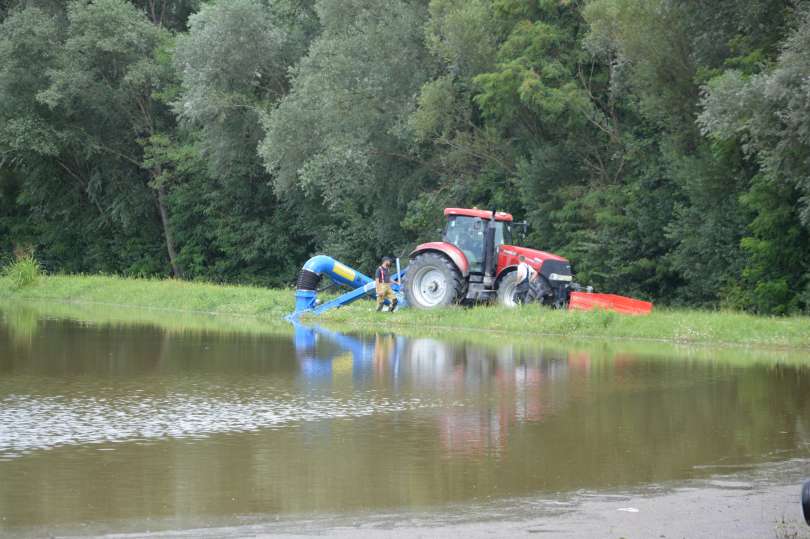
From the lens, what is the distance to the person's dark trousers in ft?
93.1

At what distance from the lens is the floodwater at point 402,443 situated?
8758mm

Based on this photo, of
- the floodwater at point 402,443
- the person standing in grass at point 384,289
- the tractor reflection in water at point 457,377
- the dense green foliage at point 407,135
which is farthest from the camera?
the person standing in grass at point 384,289

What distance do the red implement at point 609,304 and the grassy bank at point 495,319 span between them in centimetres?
48

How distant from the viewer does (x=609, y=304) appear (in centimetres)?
2697

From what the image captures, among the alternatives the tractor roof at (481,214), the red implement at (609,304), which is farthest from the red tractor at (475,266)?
the red implement at (609,304)

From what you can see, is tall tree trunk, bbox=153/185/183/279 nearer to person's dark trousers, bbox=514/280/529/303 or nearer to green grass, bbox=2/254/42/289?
green grass, bbox=2/254/42/289

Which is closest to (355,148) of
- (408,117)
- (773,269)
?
(408,117)

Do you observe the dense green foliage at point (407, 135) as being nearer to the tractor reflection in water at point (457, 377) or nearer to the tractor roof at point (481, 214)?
the tractor roof at point (481, 214)

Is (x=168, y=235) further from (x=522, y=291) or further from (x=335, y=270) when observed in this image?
(x=522, y=291)

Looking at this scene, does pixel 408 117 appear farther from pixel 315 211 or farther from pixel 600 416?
pixel 600 416

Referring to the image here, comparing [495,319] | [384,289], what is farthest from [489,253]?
[495,319]

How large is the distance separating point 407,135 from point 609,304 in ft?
44.6

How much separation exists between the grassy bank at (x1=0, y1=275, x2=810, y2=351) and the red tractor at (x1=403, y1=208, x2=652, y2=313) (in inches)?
35.1

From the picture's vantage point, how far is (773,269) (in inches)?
1165
